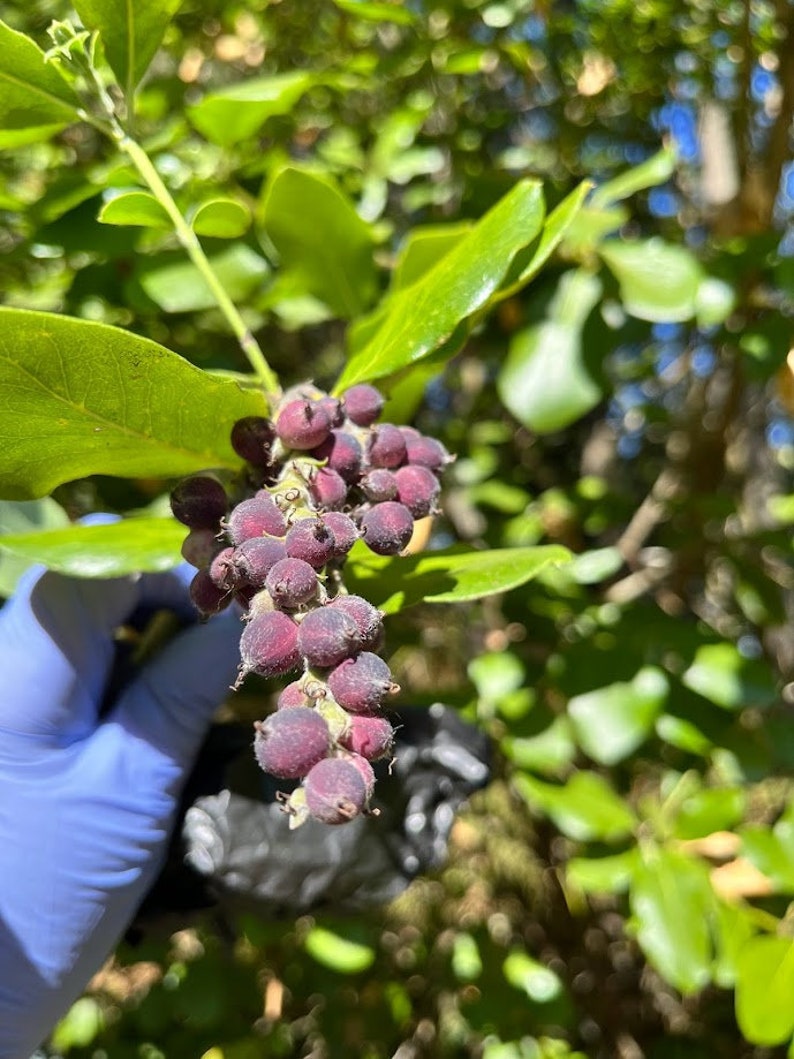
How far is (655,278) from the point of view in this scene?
42.1 inches

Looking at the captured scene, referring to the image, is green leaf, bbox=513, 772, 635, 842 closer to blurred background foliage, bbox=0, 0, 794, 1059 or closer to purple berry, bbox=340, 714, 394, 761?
blurred background foliage, bbox=0, 0, 794, 1059

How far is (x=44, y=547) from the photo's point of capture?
27.0 inches

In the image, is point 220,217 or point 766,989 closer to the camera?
point 220,217

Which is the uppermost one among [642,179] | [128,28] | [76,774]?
[128,28]

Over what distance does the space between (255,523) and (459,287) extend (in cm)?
22

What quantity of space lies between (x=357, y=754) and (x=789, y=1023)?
0.88 m

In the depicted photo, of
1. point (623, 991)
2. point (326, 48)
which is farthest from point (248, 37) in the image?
point (623, 991)

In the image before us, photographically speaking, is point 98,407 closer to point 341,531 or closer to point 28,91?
point 341,531

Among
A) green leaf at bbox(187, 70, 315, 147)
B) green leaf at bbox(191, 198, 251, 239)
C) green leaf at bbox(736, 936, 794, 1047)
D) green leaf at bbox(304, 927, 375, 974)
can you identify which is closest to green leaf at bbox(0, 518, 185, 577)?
green leaf at bbox(191, 198, 251, 239)

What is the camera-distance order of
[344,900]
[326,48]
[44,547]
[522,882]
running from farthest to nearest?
[522,882], [326,48], [344,900], [44,547]

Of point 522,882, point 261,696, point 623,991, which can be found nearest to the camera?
point 261,696

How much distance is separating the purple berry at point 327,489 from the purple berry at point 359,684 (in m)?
0.12

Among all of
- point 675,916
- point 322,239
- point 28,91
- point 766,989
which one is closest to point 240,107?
point 322,239

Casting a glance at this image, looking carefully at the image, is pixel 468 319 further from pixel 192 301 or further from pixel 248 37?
pixel 248 37
